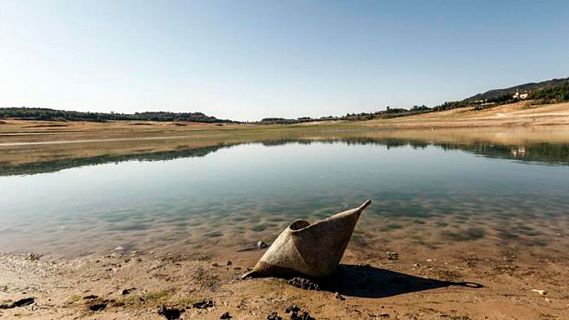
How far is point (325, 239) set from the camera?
29.1 ft

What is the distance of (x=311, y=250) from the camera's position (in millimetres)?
8844

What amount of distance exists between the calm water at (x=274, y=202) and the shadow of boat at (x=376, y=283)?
2.64m

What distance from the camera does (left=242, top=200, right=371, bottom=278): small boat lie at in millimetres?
8828

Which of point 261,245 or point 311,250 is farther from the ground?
point 311,250

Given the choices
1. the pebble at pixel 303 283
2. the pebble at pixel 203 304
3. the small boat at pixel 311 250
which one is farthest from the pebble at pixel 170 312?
the pebble at pixel 303 283

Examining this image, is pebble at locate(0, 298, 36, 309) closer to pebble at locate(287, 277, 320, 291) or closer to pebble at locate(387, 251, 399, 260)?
pebble at locate(287, 277, 320, 291)

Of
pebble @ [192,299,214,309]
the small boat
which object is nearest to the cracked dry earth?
pebble @ [192,299,214,309]

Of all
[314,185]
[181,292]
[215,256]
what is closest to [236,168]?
[314,185]

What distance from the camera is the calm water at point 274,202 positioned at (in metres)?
12.6

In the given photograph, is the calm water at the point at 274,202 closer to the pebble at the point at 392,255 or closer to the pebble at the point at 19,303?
the pebble at the point at 392,255

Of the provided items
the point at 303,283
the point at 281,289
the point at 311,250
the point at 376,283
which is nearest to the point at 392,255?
the point at 376,283

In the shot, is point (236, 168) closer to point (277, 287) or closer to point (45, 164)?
point (45, 164)

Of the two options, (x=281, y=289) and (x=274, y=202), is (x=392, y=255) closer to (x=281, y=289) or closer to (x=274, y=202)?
(x=281, y=289)

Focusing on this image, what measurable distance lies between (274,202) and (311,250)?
29.5 feet
